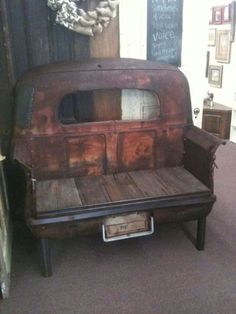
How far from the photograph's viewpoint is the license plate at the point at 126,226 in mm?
1887

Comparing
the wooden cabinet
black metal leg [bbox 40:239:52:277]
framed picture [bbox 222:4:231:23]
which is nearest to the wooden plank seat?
black metal leg [bbox 40:239:52:277]

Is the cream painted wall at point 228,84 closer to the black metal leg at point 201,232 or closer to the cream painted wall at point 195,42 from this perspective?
the cream painted wall at point 195,42

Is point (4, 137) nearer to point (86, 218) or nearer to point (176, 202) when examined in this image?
point (86, 218)

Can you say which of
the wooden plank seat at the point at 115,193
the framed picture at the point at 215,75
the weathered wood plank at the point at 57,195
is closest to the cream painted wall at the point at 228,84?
the framed picture at the point at 215,75

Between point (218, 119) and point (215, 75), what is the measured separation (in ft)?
2.68

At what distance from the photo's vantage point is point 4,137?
2273mm

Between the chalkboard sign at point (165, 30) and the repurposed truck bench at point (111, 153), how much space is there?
0.31 metres

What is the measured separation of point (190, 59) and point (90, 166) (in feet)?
3.88

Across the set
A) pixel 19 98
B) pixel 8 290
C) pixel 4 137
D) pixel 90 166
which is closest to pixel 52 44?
pixel 19 98

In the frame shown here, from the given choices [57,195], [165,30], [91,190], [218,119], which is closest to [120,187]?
[91,190]

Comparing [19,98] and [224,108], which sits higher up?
[19,98]

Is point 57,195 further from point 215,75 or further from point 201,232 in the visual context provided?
point 215,75

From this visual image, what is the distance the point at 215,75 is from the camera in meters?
4.96

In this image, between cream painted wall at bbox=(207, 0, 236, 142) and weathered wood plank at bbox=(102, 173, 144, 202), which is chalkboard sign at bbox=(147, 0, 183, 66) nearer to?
weathered wood plank at bbox=(102, 173, 144, 202)
